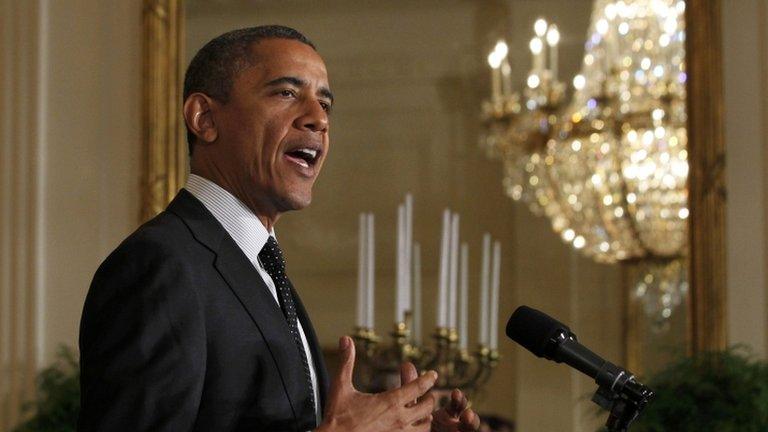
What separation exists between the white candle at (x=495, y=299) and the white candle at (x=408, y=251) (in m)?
0.16

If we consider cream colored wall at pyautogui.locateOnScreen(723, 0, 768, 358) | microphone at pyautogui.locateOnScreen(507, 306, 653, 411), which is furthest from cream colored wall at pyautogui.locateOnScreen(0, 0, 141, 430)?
microphone at pyautogui.locateOnScreen(507, 306, 653, 411)

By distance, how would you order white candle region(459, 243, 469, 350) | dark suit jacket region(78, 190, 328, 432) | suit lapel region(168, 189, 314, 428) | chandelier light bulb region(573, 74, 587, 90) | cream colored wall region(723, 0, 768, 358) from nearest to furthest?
1. dark suit jacket region(78, 190, 328, 432)
2. suit lapel region(168, 189, 314, 428)
3. cream colored wall region(723, 0, 768, 358)
4. white candle region(459, 243, 469, 350)
5. chandelier light bulb region(573, 74, 587, 90)

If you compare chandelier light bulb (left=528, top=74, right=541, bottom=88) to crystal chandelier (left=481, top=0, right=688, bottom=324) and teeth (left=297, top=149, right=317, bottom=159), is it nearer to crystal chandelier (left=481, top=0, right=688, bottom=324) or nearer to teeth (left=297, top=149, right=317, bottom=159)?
crystal chandelier (left=481, top=0, right=688, bottom=324)

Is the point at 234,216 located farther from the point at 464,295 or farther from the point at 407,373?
the point at 464,295

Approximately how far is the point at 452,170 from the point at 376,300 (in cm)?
31

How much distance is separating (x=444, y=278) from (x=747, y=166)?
627 mm

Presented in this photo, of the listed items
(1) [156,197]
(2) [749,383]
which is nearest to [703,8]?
→ (2) [749,383]

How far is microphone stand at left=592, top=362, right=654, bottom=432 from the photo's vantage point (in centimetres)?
110

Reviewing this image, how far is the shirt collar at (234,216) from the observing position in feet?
4.06

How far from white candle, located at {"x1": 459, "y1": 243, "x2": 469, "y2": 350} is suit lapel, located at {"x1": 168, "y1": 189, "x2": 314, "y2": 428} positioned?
4.17ft

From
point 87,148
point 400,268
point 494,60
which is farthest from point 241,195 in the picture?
point 87,148

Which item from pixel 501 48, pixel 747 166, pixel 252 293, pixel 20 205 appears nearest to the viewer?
pixel 252 293

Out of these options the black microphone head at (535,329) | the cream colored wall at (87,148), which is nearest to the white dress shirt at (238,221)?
the black microphone head at (535,329)

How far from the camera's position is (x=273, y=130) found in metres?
1.24
